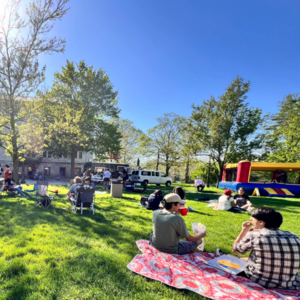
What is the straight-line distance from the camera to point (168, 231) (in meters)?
3.36

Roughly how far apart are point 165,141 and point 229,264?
29.7m

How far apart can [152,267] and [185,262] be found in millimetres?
564

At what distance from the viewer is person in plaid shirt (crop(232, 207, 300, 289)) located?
2.36 m

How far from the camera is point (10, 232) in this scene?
15.3 ft

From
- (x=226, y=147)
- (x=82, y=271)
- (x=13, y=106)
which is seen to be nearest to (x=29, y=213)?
(x=82, y=271)

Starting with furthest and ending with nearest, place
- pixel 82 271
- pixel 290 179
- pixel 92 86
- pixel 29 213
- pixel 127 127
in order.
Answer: pixel 127 127, pixel 290 179, pixel 92 86, pixel 29 213, pixel 82 271

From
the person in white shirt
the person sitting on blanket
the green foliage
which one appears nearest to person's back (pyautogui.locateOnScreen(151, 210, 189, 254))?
the person sitting on blanket

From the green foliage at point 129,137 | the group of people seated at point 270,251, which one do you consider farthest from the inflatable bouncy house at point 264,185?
the green foliage at point 129,137

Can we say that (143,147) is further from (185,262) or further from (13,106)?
(185,262)

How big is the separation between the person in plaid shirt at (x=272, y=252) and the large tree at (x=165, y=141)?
96.0 ft

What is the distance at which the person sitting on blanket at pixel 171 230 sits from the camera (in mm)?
3287

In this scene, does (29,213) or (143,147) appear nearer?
(29,213)

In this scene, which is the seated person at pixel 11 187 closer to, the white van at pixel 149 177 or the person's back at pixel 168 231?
the person's back at pixel 168 231

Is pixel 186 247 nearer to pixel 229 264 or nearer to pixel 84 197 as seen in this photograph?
pixel 229 264
